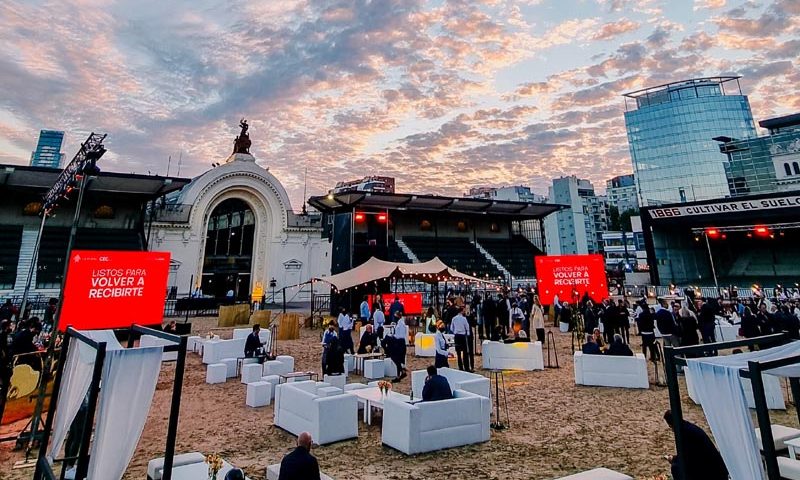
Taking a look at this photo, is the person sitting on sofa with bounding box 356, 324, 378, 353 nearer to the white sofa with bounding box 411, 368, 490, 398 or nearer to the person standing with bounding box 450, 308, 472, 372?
the person standing with bounding box 450, 308, 472, 372

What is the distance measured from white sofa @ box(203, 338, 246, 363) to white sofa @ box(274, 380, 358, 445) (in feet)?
20.2

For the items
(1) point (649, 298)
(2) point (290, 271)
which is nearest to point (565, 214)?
(1) point (649, 298)

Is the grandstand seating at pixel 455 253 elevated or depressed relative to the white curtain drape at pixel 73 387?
elevated

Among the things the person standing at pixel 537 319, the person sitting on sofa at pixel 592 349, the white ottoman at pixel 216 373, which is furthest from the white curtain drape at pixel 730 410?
the person standing at pixel 537 319

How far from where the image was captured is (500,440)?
6.14 metres

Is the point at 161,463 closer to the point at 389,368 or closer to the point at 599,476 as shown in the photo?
the point at 599,476

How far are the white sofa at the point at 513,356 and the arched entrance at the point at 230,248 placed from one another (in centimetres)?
2668

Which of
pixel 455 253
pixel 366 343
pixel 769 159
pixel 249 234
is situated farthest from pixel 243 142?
pixel 769 159

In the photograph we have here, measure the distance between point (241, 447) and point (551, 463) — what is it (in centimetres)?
461

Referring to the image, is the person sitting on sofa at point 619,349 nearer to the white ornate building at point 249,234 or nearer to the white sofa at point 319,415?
the white sofa at point 319,415

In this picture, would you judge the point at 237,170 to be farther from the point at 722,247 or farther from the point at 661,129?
the point at 661,129

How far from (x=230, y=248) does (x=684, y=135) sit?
3199 inches

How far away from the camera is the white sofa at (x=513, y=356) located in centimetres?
1106

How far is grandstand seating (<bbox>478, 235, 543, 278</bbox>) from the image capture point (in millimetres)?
36875
